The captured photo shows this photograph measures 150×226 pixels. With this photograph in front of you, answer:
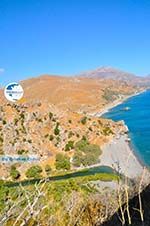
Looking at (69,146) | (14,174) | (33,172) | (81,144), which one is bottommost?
(14,174)

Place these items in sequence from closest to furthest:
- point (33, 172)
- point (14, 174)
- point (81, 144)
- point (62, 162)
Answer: point (14, 174) → point (33, 172) → point (62, 162) → point (81, 144)

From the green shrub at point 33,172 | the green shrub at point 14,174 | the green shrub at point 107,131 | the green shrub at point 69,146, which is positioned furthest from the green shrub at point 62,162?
the green shrub at point 107,131

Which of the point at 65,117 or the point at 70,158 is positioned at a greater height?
the point at 65,117

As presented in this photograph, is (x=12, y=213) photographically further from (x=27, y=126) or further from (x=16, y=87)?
(x=27, y=126)

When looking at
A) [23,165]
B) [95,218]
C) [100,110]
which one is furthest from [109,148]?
[100,110]

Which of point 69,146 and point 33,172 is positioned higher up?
point 69,146

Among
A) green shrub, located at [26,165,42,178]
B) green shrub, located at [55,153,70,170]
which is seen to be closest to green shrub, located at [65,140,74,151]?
green shrub, located at [55,153,70,170]

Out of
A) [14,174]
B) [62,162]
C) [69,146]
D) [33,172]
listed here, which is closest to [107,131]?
[69,146]

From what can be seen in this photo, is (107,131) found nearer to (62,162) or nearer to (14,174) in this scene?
(62,162)

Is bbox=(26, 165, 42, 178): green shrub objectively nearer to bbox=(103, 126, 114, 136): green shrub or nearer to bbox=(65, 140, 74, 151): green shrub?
bbox=(65, 140, 74, 151): green shrub
